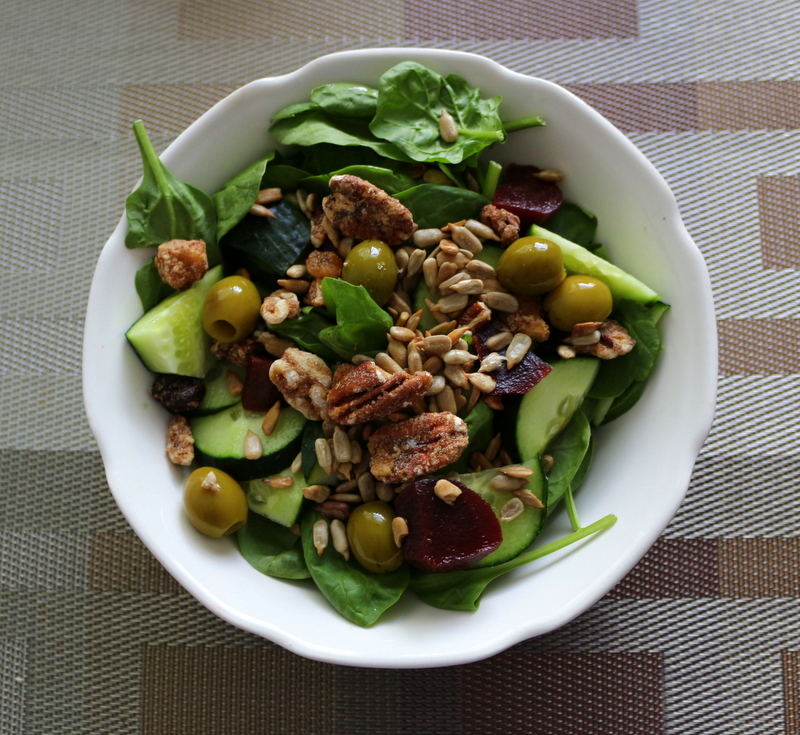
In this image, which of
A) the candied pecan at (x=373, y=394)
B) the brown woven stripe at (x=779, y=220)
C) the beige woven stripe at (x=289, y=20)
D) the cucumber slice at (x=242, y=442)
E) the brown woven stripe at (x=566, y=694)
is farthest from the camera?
the beige woven stripe at (x=289, y=20)

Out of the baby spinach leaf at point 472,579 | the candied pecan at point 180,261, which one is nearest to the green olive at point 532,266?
the baby spinach leaf at point 472,579

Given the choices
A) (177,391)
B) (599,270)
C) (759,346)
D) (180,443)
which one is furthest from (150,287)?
(759,346)

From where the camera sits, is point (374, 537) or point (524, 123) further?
point (524, 123)

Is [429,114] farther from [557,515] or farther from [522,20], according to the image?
[557,515]

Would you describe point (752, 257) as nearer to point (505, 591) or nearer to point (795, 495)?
point (795, 495)

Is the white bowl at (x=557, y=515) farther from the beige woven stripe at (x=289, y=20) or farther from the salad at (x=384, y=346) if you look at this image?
the beige woven stripe at (x=289, y=20)

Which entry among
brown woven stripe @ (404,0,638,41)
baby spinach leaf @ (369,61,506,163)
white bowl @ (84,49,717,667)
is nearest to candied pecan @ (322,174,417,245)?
baby spinach leaf @ (369,61,506,163)

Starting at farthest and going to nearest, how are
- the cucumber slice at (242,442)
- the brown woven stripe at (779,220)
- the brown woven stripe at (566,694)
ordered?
the brown woven stripe at (779,220) < the brown woven stripe at (566,694) < the cucumber slice at (242,442)
